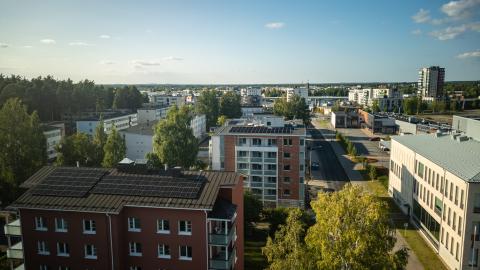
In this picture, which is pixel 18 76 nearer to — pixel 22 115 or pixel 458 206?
pixel 22 115

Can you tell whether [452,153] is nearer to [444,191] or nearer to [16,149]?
[444,191]

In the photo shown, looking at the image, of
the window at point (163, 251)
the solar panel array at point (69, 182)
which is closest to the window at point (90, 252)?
Answer: the solar panel array at point (69, 182)

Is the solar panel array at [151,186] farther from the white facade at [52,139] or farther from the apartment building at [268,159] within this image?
the white facade at [52,139]

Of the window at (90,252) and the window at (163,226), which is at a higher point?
the window at (163,226)

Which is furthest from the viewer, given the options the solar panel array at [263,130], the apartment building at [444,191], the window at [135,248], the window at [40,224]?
the solar panel array at [263,130]

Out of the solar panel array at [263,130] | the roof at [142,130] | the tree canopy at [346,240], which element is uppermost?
the solar panel array at [263,130]

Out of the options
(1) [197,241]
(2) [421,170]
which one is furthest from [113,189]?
(2) [421,170]
